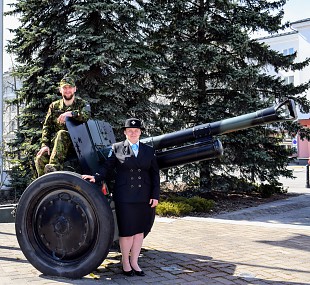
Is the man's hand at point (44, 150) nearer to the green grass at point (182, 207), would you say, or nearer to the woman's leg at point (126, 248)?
the woman's leg at point (126, 248)

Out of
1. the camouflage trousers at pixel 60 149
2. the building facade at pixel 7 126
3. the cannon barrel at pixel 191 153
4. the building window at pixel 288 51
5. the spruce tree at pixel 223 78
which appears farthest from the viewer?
the building window at pixel 288 51

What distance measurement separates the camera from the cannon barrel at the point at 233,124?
4.67m

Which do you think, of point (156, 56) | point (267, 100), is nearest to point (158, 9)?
point (156, 56)

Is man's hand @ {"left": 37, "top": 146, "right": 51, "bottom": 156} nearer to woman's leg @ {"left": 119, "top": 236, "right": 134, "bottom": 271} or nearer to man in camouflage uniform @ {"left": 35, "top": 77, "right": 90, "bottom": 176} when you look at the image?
man in camouflage uniform @ {"left": 35, "top": 77, "right": 90, "bottom": 176}

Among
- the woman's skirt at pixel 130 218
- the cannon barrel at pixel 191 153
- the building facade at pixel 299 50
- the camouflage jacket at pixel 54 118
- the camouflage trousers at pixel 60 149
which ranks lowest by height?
the woman's skirt at pixel 130 218

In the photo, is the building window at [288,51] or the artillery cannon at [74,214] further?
the building window at [288,51]

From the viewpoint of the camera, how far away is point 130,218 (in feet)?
15.7

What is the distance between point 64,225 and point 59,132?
1128 millimetres

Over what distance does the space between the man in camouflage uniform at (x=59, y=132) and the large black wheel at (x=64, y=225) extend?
17.1 inches

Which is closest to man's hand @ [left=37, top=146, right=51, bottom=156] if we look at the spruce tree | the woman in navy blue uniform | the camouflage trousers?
the camouflage trousers

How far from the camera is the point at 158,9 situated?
12109 millimetres

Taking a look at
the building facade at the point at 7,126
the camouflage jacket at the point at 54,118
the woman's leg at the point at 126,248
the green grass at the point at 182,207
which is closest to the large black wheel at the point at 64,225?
the woman's leg at the point at 126,248

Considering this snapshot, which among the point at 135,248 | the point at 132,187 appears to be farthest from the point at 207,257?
the point at 132,187

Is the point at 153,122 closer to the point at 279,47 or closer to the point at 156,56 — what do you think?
the point at 156,56
